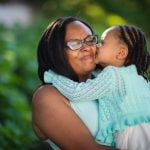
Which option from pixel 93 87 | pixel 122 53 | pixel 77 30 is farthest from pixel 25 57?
pixel 93 87

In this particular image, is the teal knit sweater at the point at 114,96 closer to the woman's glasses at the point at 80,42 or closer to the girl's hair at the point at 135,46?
the girl's hair at the point at 135,46

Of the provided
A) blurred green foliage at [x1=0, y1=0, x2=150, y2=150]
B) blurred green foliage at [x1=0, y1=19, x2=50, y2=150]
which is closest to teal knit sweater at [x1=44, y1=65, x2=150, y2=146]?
blurred green foliage at [x1=0, y1=0, x2=150, y2=150]

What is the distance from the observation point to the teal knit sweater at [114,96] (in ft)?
16.1

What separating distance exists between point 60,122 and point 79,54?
20.3 inches

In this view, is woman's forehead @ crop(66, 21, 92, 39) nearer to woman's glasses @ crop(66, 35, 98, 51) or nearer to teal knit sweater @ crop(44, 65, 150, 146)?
woman's glasses @ crop(66, 35, 98, 51)

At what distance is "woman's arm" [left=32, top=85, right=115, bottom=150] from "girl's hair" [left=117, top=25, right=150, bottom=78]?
0.54 m

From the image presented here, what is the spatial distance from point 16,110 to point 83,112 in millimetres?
3370

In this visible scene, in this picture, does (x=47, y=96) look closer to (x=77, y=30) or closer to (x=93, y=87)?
(x=93, y=87)

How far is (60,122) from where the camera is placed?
495 centimetres

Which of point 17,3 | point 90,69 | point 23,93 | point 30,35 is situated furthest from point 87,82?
point 17,3

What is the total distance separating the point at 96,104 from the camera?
5.08 m

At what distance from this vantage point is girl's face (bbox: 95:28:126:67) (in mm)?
5105

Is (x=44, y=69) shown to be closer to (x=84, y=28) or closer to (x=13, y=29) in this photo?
(x=84, y=28)

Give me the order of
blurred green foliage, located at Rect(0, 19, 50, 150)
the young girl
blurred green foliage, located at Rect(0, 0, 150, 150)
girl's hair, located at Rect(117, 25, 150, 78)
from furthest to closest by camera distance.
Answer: blurred green foliage, located at Rect(0, 0, 150, 150) < blurred green foliage, located at Rect(0, 19, 50, 150) < girl's hair, located at Rect(117, 25, 150, 78) < the young girl
